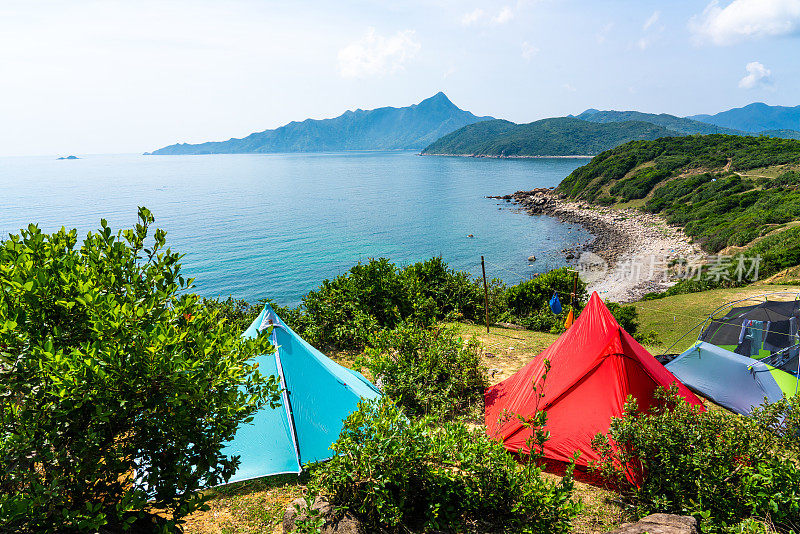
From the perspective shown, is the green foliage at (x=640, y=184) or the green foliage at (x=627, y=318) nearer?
the green foliage at (x=627, y=318)

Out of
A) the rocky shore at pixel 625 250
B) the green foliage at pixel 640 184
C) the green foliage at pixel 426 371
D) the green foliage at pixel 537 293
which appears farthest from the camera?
the green foliage at pixel 640 184

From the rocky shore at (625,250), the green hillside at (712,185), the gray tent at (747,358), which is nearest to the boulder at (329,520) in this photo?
the gray tent at (747,358)

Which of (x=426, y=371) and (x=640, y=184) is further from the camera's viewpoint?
(x=640, y=184)

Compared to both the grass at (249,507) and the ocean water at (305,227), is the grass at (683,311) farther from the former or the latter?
the ocean water at (305,227)

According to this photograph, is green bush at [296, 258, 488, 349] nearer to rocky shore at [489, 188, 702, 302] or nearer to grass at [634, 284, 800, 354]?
grass at [634, 284, 800, 354]

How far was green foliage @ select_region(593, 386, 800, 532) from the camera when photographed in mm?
5773

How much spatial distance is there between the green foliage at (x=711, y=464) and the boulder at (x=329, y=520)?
14.5 feet

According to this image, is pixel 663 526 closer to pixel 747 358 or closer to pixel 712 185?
pixel 747 358

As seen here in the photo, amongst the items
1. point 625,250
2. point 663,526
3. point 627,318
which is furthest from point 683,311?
point 625,250

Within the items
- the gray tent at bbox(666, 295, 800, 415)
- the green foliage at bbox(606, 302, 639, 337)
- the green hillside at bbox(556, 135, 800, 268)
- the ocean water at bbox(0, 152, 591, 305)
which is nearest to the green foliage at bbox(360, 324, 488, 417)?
the gray tent at bbox(666, 295, 800, 415)

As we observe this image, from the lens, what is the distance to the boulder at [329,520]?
518 centimetres

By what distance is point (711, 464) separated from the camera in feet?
20.1

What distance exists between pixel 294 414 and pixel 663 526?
624cm

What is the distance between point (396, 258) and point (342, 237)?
40.1ft
